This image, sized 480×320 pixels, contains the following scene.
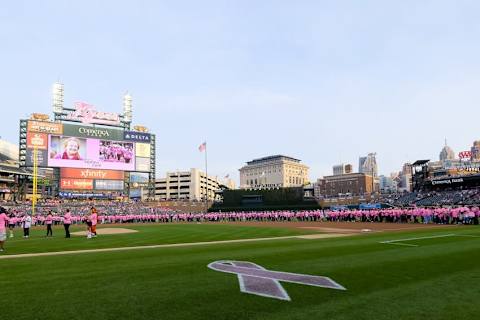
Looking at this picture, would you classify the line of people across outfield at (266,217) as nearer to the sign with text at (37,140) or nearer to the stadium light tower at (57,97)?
the sign with text at (37,140)

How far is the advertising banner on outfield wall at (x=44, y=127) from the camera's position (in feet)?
216

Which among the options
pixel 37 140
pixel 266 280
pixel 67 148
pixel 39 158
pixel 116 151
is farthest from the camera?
pixel 116 151

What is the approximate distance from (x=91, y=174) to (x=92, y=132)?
24.5 ft

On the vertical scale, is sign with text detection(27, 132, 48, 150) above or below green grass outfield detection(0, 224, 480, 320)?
above

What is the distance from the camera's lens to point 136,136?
7631cm

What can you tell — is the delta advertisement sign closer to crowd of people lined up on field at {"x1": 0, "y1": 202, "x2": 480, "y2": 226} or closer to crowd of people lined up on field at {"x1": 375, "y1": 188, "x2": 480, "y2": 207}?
crowd of people lined up on field at {"x1": 0, "y1": 202, "x2": 480, "y2": 226}

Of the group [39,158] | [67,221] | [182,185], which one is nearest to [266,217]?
[67,221]

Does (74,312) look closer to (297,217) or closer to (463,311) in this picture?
(463,311)

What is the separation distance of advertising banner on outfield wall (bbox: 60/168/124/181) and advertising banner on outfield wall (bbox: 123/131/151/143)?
6.66 metres

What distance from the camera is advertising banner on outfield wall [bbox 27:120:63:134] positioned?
65.7 meters

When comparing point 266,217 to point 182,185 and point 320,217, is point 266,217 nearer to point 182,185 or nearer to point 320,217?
point 320,217

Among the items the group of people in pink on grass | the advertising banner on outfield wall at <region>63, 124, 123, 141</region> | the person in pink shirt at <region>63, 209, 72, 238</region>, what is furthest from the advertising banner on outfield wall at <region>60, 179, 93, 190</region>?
the person in pink shirt at <region>63, 209, 72, 238</region>

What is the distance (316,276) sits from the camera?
26.9 feet

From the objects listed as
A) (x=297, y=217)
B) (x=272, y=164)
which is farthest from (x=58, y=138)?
(x=272, y=164)
